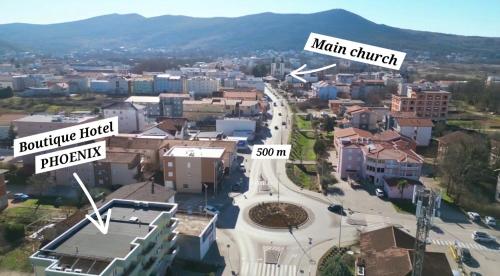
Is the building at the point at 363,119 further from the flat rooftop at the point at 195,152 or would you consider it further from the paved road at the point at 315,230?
the flat rooftop at the point at 195,152

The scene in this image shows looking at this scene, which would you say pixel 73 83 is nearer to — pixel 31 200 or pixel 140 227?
pixel 31 200

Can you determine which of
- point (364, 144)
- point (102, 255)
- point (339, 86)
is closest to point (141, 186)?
point (102, 255)

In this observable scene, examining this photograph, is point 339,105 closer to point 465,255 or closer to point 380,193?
point 380,193

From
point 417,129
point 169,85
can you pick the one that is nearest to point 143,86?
point 169,85

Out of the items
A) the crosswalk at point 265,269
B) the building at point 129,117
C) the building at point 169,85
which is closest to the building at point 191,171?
the crosswalk at point 265,269

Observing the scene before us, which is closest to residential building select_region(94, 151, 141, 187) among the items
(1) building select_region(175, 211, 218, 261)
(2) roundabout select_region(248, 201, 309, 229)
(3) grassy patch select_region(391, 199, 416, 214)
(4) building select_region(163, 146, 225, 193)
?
(4) building select_region(163, 146, 225, 193)

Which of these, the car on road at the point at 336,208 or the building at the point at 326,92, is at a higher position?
the building at the point at 326,92
